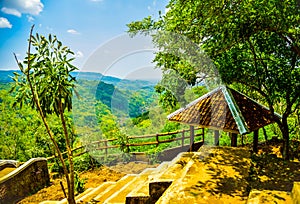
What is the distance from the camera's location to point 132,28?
7.02 meters

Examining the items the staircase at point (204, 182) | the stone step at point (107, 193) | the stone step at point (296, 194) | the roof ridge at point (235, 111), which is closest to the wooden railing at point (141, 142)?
the stone step at point (107, 193)

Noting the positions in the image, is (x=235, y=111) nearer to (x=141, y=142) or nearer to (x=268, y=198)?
(x=268, y=198)

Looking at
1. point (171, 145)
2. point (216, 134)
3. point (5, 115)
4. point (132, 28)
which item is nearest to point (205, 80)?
point (216, 134)

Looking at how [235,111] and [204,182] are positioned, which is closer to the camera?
[204,182]

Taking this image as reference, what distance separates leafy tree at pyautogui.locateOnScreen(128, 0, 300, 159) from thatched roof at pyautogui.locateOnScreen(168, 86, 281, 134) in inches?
21.3

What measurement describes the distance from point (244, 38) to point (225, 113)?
1.71 metres

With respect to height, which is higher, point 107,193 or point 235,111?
point 235,111

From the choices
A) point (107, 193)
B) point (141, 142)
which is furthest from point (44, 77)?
point (141, 142)

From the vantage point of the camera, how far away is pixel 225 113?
5.41m

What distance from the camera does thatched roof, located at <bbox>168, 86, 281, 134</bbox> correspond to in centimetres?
519

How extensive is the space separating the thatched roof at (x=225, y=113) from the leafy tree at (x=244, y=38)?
54 cm

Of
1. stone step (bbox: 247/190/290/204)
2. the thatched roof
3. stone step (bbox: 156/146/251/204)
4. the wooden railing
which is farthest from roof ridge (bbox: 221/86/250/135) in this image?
the wooden railing

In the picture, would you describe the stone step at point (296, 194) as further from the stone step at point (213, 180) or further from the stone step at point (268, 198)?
the stone step at point (213, 180)

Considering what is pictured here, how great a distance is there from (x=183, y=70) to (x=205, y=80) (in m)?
0.88
